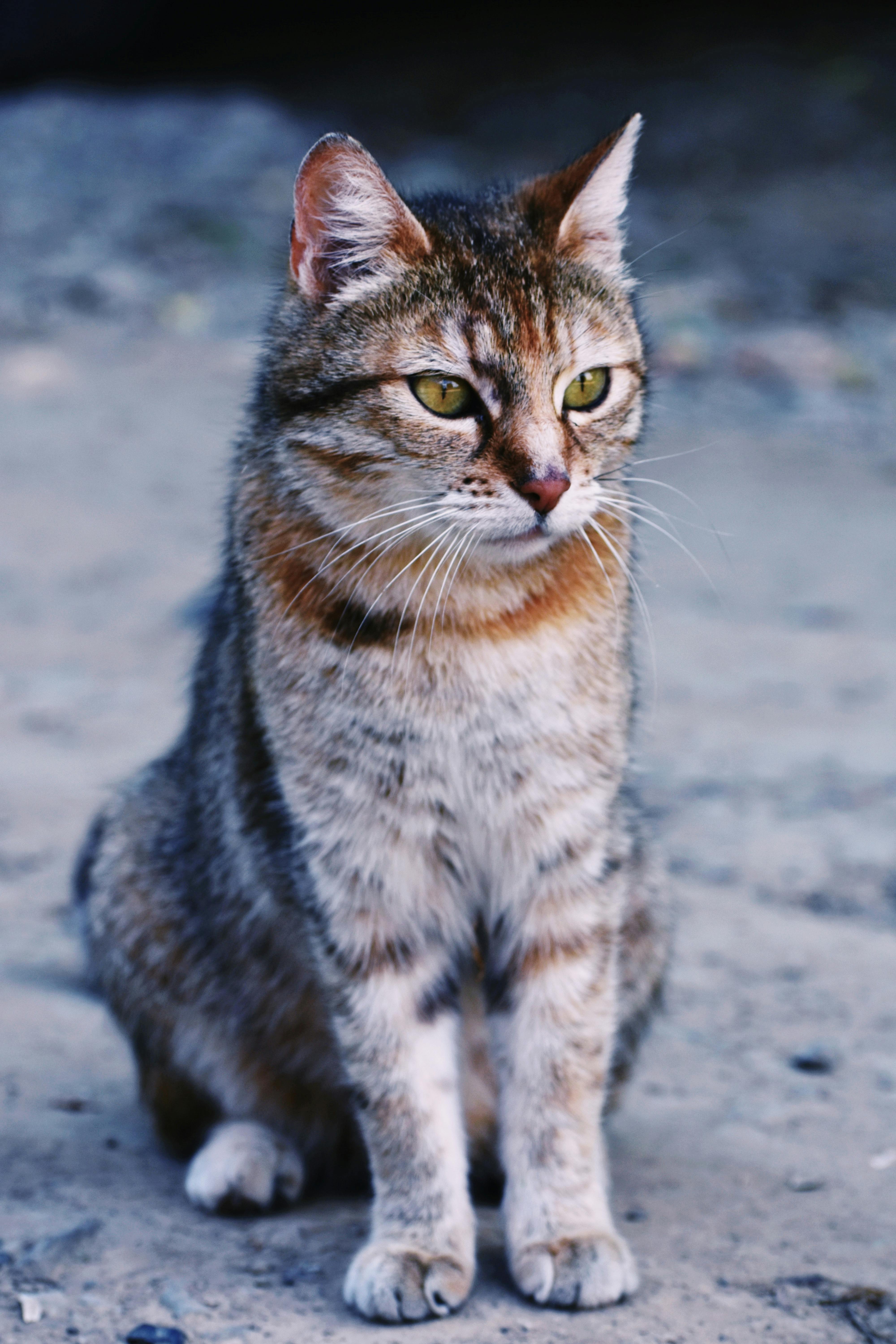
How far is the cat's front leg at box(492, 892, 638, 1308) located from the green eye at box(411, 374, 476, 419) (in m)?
0.95

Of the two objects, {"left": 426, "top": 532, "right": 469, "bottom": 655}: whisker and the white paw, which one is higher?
{"left": 426, "top": 532, "right": 469, "bottom": 655}: whisker

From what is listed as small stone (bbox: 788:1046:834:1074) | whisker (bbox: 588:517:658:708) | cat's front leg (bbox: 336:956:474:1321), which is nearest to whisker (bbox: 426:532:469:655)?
whisker (bbox: 588:517:658:708)

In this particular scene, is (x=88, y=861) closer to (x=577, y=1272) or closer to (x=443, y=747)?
(x=443, y=747)

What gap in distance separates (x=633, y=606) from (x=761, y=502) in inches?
258

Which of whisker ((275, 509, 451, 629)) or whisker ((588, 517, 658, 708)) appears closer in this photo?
whisker ((275, 509, 451, 629))

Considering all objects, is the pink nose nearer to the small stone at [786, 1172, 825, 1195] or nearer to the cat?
the cat

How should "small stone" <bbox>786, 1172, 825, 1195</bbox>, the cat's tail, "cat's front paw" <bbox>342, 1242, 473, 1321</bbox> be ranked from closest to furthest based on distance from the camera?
"cat's front paw" <bbox>342, 1242, 473, 1321</bbox> → "small stone" <bbox>786, 1172, 825, 1195</bbox> → the cat's tail

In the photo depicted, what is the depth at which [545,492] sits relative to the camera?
8.02ft

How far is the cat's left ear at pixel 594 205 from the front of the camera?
2816 mm

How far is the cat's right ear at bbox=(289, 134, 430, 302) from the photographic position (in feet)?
8.55

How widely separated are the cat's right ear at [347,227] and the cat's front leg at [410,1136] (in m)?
1.32

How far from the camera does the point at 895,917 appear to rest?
14.2 feet

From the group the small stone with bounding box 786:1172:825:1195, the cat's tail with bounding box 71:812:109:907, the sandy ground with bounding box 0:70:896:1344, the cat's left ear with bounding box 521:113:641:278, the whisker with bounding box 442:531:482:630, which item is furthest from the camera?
the cat's tail with bounding box 71:812:109:907

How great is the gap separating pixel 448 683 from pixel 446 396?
20.7 inches
